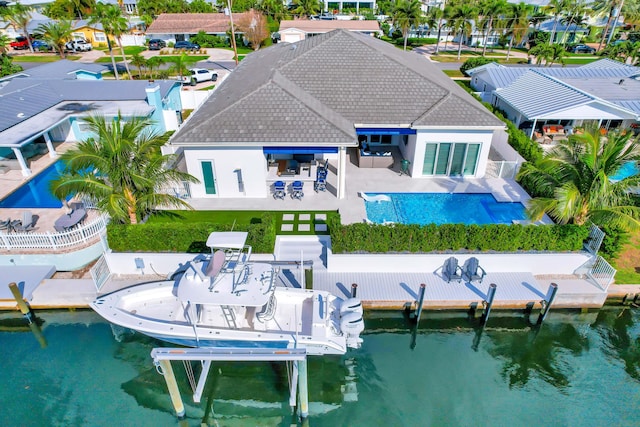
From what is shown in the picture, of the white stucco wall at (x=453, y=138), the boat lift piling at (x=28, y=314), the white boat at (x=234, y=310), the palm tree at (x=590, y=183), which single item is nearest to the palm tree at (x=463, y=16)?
the white stucco wall at (x=453, y=138)

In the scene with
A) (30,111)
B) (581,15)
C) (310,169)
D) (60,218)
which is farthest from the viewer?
(581,15)

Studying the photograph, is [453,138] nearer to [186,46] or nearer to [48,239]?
[48,239]

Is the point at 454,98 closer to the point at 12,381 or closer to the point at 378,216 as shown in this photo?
the point at 378,216

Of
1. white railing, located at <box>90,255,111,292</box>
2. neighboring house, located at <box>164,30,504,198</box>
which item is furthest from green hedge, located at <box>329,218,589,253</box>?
white railing, located at <box>90,255,111,292</box>

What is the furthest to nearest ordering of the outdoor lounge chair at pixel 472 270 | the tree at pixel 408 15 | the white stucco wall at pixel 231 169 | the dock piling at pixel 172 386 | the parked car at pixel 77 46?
the parked car at pixel 77 46 < the tree at pixel 408 15 < the white stucco wall at pixel 231 169 < the outdoor lounge chair at pixel 472 270 < the dock piling at pixel 172 386

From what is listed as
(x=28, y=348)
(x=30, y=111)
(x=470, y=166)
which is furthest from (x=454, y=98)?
(x=30, y=111)

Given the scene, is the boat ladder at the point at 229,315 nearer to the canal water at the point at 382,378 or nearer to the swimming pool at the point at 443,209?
the canal water at the point at 382,378
